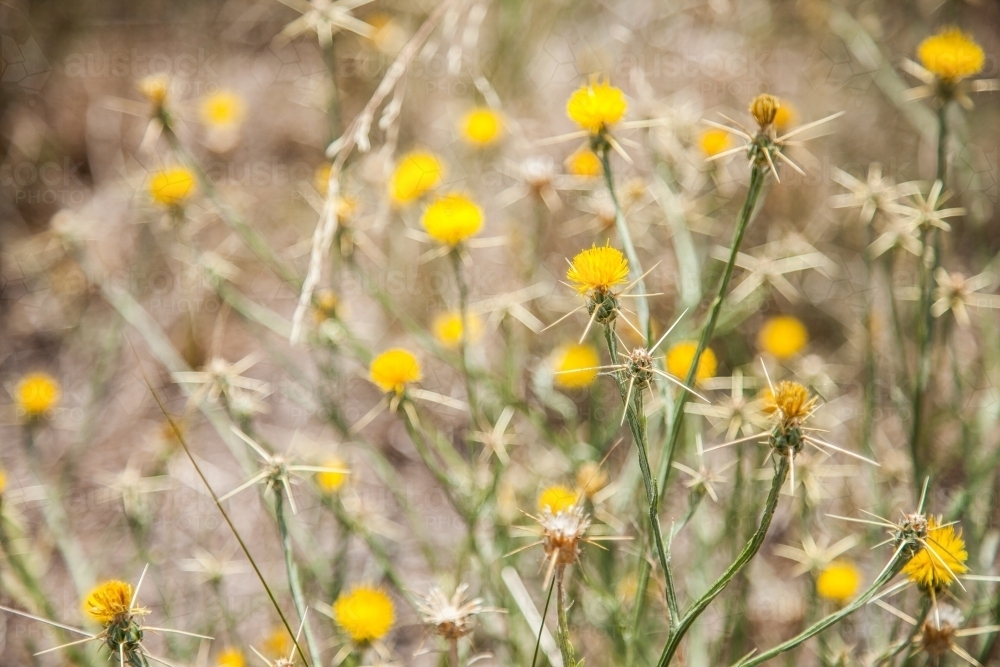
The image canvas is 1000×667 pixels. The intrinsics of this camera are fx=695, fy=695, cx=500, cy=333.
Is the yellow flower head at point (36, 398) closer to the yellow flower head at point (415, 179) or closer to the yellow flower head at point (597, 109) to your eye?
the yellow flower head at point (415, 179)

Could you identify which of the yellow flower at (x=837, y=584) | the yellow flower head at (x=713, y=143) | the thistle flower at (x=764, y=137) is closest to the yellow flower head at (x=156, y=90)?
the thistle flower at (x=764, y=137)

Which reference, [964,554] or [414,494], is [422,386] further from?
[964,554]

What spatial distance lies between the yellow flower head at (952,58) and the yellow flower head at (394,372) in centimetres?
173

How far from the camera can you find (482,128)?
2.89m

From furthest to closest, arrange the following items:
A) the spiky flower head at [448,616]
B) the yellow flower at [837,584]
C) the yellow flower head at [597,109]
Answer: the yellow flower at [837,584] < the yellow flower head at [597,109] < the spiky flower head at [448,616]

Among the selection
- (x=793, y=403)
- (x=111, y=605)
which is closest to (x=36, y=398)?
(x=111, y=605)

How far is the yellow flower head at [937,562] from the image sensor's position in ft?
4.75

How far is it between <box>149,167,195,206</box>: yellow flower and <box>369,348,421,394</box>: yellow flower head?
49.0 inches

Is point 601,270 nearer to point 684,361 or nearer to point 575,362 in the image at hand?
point 684,361

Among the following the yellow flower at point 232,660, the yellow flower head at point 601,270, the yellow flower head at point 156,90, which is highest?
the yellow flower head at point 156,90

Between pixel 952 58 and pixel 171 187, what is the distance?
261cm

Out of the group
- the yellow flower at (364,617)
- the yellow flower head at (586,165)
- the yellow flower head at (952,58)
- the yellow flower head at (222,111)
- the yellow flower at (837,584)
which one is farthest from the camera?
the yellow flower head at (222,111)

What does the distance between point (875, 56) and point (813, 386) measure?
167 centimetres

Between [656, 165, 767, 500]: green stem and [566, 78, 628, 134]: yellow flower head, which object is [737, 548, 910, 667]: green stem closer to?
[656, 165, 767, 500]: green stem
